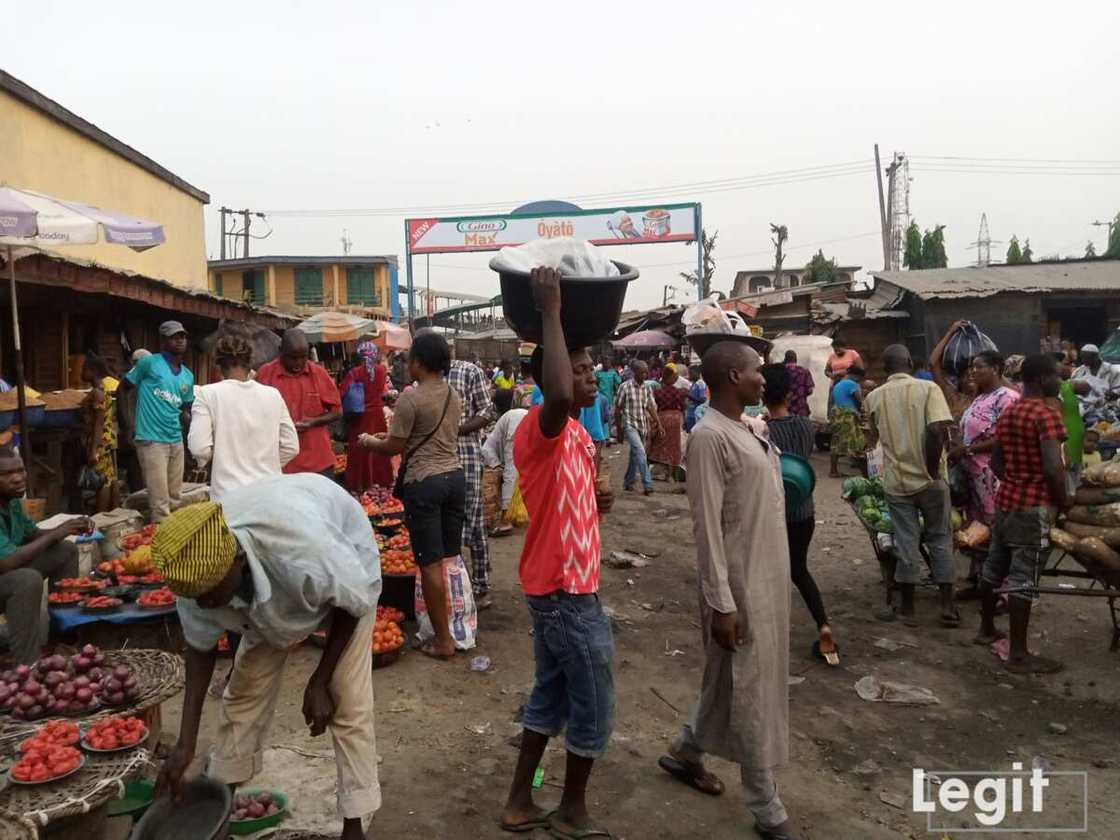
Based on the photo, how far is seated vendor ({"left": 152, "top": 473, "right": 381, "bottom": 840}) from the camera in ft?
7.50

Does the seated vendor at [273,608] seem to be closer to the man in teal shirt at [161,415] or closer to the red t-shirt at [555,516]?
the red t-shirt at [555,516]

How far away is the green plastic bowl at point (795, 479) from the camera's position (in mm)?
4918

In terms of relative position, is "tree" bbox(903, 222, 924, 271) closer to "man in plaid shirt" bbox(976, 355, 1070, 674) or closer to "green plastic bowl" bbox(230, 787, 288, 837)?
"man in plaid shirt" bbox(976, 355, 1070, 674)

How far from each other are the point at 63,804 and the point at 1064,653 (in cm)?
581

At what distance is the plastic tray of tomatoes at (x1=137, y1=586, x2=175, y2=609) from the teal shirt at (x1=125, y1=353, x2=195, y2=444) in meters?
2.42

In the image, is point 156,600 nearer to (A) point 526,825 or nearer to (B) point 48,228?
(B) point 48,228

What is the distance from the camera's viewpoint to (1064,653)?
215 inches

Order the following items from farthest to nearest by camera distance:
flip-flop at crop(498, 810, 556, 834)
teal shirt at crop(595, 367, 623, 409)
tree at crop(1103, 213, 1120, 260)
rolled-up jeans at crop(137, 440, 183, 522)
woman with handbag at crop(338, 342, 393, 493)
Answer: tree at crop(1103, 213, 1120, 260), teal shirt at crop(595, 367, 623, 409), woman with handbag at crop(338, 342, 393, 493), rolled-up jeans at crop(137, 440, 183, 522), flip-flop at crop(498, 810, 556, 834)

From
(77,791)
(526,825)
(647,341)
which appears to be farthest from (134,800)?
(647,341)

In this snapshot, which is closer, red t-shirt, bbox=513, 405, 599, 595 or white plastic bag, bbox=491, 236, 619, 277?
white plastic bag, bbox=491, 236, 619, 277

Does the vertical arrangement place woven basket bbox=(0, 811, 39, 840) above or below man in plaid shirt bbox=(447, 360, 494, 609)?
below

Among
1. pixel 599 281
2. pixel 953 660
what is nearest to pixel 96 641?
pixel 599 281

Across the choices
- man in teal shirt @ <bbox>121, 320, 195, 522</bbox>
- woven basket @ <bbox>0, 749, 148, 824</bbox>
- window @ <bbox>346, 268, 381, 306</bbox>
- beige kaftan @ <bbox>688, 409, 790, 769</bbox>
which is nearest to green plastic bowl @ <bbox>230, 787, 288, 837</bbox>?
woven basket @ <bbox>0, 749, 148, 824</bbox>

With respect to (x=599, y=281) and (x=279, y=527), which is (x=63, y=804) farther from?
(x=599, y=281)
